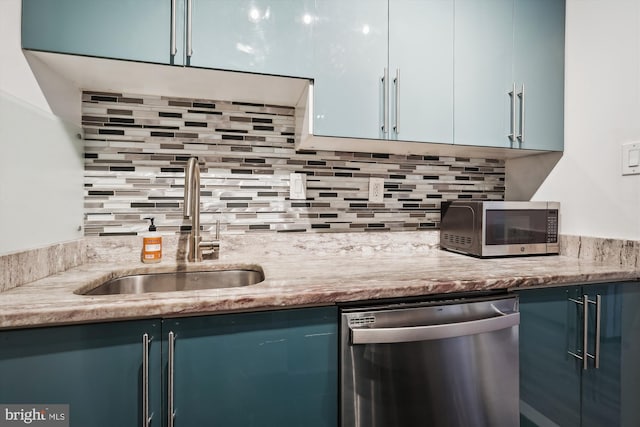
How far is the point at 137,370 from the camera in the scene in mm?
759

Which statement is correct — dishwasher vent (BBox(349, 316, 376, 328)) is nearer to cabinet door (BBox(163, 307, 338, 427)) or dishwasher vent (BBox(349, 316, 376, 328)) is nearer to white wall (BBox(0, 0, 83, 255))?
cabinet door (BBox(163, 307, 338, 427))

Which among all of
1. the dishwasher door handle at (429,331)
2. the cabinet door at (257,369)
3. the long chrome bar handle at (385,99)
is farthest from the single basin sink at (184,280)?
the long chrome bar handle at (385,99)

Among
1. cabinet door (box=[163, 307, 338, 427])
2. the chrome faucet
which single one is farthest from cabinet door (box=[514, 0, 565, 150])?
the chrome faucet

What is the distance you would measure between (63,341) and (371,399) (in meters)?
0.81

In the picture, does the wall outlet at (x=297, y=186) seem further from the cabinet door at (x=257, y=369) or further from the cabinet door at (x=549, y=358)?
the cabinet door at (x=549, y=358)

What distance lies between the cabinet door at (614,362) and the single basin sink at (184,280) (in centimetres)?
129

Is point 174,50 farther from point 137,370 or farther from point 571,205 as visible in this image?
point 571,205

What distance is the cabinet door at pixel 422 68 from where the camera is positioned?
1.27 meters

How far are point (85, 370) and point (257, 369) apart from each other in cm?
41

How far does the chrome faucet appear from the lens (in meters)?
1.16

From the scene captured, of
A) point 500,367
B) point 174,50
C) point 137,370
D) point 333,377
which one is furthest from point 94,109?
point 500,367

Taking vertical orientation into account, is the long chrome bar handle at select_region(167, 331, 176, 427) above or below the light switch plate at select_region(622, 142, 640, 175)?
→ below

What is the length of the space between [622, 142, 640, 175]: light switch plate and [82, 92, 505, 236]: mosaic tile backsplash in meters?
0.68

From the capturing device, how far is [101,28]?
1.00 meters
